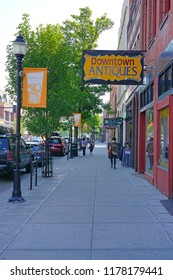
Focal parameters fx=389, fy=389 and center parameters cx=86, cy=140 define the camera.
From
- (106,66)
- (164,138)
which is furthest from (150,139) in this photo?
(106,66)

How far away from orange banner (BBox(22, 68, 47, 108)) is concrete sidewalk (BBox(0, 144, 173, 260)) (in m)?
2.93

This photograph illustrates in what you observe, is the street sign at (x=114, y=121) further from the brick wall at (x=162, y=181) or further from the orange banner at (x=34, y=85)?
the orange banner at (x=34, y=85)

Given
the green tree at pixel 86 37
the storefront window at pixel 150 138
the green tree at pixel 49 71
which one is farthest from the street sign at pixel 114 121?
the storefront window at pixel 150 138

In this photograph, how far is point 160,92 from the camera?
1256 centimetres

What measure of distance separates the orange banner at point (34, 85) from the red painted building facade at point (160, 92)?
3766mm

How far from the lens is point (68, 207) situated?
959cm

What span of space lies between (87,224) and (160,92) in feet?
20.6

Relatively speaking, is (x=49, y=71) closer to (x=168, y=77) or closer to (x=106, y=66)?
(x=106, y=66)

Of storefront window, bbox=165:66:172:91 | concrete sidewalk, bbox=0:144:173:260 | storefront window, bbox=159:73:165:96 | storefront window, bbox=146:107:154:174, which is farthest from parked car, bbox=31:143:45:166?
storefront window, bbox=165:66:172:91

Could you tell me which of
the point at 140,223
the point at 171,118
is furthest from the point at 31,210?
the point at 171,118

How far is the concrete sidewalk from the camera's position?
5.83 m

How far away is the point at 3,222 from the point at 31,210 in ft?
4.43

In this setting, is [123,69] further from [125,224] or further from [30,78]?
[125,224]

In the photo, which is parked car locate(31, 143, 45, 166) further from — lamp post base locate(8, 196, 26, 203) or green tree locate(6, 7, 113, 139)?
lamp post base locate(8, 196, 26, 203)
